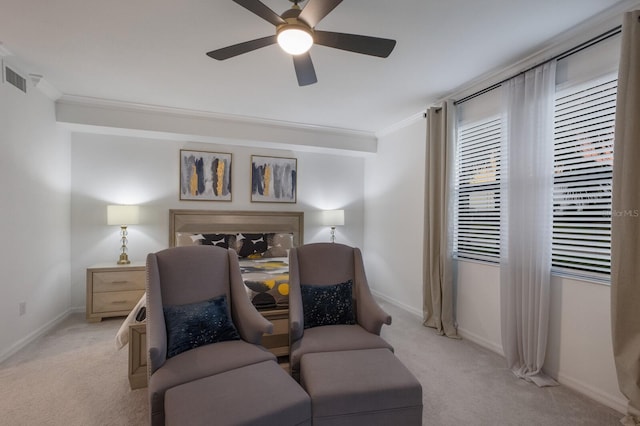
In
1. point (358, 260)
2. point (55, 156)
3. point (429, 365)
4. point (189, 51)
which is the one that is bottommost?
point (429, 365)

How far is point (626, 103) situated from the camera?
6.53ft

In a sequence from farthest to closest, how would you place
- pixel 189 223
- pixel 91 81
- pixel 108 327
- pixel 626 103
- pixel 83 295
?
pixel 189 223, pixel 83 295, pixel 108 327, pixel 91 81, pixel 626 103

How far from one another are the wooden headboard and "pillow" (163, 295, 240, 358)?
2.63 metres

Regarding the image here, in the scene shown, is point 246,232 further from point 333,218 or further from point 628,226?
point 628,226

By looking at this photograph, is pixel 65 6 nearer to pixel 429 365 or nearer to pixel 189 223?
pixel 189 223

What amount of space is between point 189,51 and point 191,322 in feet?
7.15

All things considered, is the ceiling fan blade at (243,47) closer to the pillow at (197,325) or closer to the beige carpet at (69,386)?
the pillow at (197,325)

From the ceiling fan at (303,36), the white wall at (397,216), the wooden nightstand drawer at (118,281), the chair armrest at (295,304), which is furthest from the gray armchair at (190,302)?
the white wall at (397,216)

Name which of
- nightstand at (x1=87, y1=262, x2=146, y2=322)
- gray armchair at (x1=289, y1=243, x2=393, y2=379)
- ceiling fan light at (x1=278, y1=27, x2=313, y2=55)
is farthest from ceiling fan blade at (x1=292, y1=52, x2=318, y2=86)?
nightstand at (x1=87, y1=262, x2=146, y2=322)

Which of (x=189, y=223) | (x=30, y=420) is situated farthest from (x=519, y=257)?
(x=189, y=223)

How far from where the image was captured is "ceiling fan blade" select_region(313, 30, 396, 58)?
6.37 feet

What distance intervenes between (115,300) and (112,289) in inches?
5.4

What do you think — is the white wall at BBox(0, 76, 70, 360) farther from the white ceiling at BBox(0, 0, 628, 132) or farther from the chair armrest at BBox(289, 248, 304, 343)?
the chair armrest at BBox(289, 248, 304, 343)

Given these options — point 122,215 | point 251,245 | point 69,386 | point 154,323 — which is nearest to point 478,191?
point 251,245
